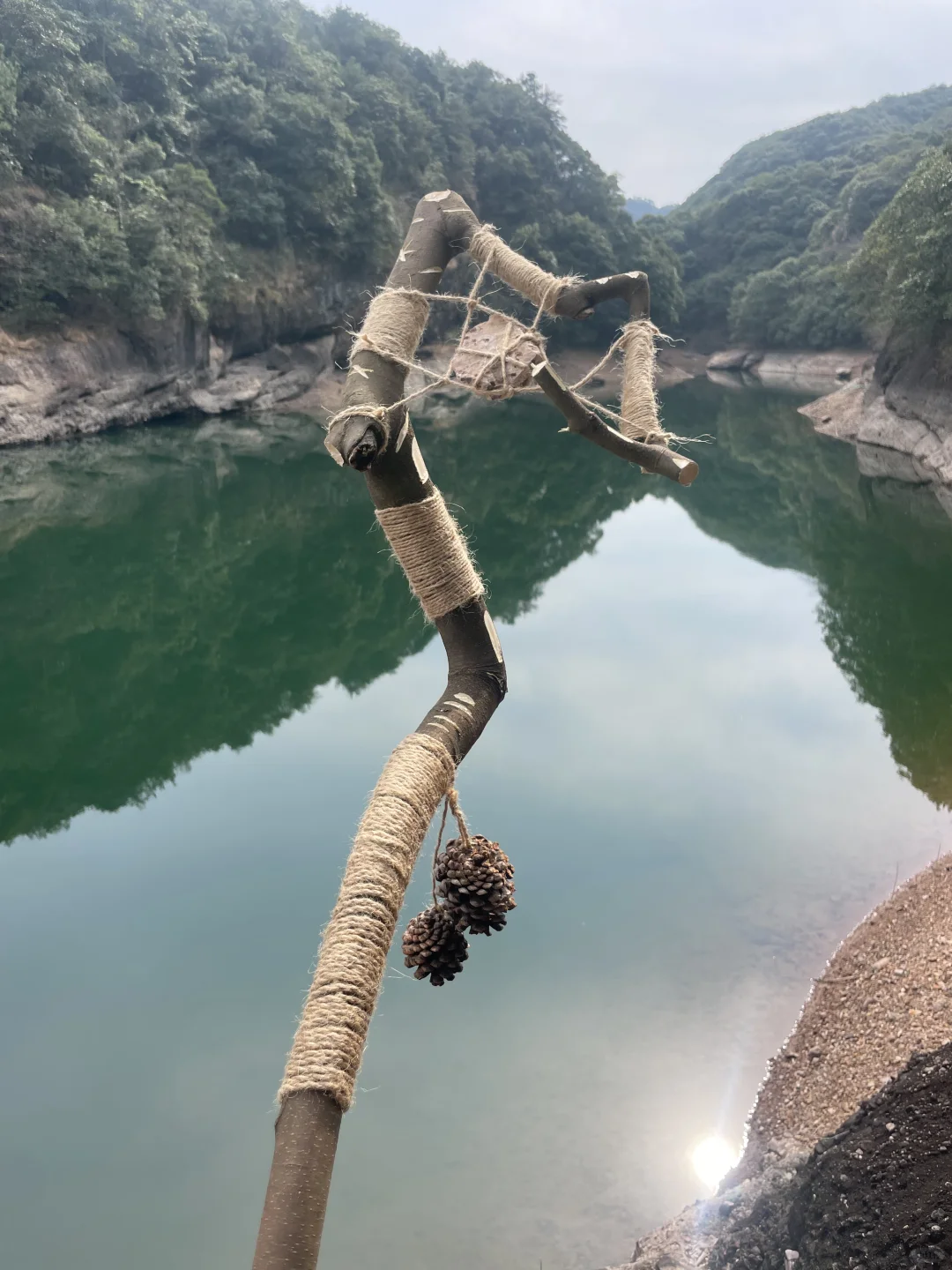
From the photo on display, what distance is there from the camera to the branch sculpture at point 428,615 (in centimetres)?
78

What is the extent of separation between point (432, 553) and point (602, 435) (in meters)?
0.34

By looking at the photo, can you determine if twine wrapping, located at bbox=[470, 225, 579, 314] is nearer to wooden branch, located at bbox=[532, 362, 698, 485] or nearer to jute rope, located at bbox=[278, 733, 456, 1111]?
wooden branch, located at bbox=[532, 362, 698, 485]

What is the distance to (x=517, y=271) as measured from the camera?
4.92ft

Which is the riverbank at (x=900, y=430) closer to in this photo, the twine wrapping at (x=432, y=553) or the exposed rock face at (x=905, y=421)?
the exposed rock face at (x=905, y=421)

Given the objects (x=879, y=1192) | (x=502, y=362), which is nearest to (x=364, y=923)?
(x=502, y=362)

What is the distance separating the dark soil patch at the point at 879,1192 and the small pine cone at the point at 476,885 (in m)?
1.61

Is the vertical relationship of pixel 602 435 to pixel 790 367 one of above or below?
below

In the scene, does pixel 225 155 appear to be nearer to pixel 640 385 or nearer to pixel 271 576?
pixel 271 576

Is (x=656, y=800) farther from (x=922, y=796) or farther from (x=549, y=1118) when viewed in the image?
(x=549, y=1118)

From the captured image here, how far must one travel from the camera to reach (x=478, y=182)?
114 ft

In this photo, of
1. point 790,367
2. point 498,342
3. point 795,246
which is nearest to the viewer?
point 498,342

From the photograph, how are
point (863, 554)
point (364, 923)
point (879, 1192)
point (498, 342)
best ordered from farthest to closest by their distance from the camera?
point (863, 554) → point (879, 1192) → point (498, 342) → point (364, 923)

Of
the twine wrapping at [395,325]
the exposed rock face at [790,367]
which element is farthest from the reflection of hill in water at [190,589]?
the exposed rock face at [790,367]

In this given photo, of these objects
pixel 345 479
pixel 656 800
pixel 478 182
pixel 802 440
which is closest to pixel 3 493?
pixel 345 479
